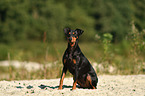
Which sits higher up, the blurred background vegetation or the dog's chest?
the blurred background vegetation

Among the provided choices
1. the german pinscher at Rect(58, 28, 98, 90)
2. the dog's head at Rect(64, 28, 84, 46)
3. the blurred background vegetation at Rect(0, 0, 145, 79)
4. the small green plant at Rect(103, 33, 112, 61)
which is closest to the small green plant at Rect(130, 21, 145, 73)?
the small green plant at Rect(103, 33, 112, 61)

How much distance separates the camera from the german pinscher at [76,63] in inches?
234

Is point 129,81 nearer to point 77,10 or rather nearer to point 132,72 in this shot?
point 132,72

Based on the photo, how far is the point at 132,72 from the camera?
1054 centimetres

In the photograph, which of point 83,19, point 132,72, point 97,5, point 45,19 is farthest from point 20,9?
point 132,72

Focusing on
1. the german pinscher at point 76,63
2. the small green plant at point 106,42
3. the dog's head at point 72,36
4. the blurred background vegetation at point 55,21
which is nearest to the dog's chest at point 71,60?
the german pinscher at point 76,63

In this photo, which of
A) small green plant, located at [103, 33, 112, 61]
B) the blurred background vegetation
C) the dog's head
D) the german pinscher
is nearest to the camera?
the dog's head

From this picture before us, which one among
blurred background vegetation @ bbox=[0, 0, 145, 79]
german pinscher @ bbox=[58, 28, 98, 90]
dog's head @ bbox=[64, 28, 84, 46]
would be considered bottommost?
german pinscher @ bbox=[58, 28, 98, 90]

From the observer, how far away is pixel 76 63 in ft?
19.8

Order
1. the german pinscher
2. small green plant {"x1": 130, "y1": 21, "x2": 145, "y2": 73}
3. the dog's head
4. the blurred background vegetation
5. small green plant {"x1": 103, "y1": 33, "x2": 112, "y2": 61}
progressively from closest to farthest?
the dog's head, the german pinscher, small green plant {"x1": 103, "y1": 33, "x2": 112, "y2": 61}, small green plant {"x1": 130, "y1": 21, "x2": 145, "y2": 73}, the blurred background vegetation

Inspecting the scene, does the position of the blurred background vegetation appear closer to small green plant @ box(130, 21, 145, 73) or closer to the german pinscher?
small green plant @ box(130, 21, 145, 73)

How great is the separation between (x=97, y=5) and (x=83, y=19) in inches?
165

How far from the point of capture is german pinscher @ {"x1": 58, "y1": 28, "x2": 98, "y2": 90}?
5.95 metres

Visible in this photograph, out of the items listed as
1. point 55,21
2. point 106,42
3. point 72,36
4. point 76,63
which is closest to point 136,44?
point 106,42
